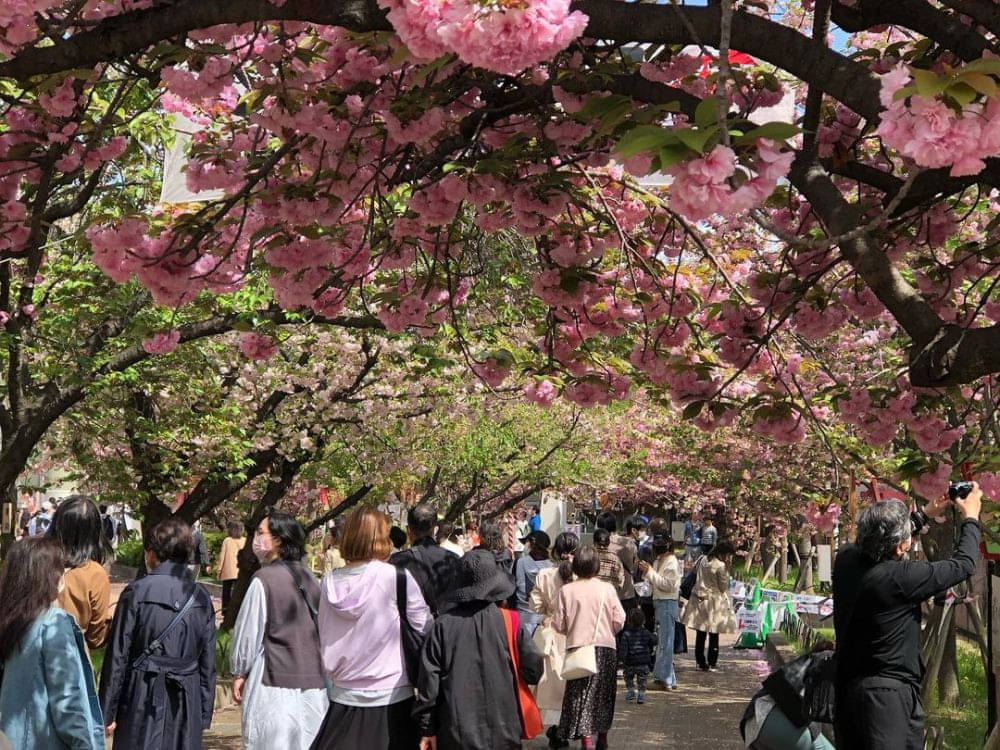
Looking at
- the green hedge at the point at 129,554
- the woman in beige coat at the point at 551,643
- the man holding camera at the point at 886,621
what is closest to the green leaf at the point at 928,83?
the man holding camera at the point at 886,621

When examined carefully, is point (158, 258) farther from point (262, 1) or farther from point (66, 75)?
point (262, 1)

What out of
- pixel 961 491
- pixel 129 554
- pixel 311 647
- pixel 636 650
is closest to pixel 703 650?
pixel 636 650

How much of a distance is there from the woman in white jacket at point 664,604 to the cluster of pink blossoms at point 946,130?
10833mm

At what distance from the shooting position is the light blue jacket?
4.48 metres

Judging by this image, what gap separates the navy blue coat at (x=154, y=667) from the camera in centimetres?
584

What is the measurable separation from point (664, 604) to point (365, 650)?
8.13 metres

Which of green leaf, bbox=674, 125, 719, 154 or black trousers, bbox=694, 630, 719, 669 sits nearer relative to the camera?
green leaf, bbox=674, 125, 719, 154

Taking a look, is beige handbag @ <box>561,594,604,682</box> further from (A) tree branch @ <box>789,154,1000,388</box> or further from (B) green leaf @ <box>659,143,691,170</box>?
(B) green leaf @ <box>659,143,691,170</box>

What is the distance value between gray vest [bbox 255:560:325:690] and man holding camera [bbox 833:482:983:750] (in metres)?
2.60

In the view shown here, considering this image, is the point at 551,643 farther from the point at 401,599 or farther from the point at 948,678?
the point at 948,678

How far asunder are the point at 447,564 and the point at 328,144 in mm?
2516

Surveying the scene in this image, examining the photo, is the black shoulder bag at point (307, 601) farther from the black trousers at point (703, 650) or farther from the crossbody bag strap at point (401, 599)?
the black trousers at point (703, 650)

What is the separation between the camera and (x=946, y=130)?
9.05 ft

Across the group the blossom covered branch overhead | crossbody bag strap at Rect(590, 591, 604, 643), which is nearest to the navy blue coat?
the blossom covered branch overhead
